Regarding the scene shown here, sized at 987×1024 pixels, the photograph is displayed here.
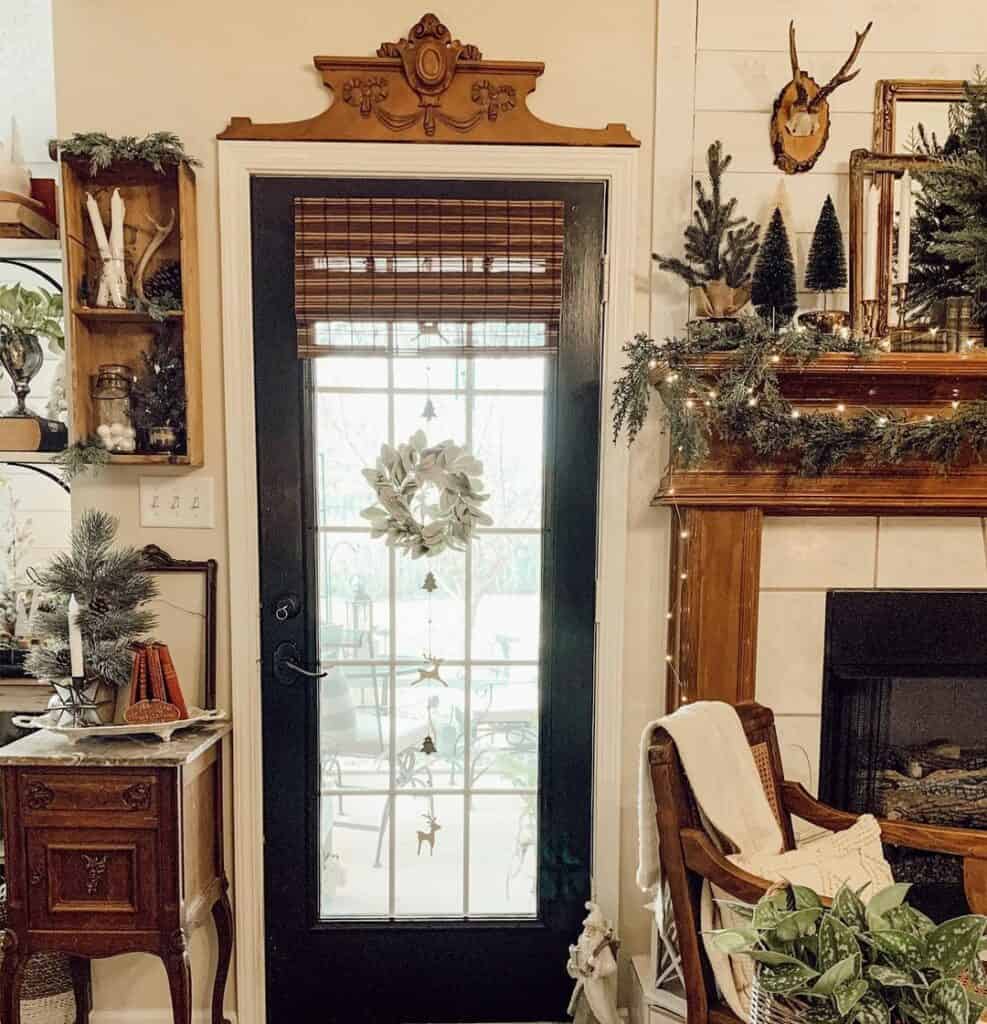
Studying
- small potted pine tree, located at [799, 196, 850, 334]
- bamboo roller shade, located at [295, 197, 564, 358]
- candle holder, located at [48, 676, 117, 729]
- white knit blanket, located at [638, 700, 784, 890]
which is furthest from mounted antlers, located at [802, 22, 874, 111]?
candle holder, located at [48, 676, 117, 729]

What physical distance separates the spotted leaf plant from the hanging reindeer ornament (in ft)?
5.55

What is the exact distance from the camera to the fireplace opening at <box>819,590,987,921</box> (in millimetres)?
1961

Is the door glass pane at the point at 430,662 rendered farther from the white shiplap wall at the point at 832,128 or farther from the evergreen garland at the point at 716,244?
the white shiplap wall at the point at 832,128

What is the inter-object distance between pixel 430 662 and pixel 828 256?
1422mm

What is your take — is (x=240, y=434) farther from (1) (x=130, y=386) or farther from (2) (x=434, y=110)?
(2) (x=434, y=110)

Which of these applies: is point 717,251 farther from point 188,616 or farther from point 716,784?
point 188,616

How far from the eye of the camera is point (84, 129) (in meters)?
1.96

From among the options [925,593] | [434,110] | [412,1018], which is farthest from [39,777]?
[925,593]

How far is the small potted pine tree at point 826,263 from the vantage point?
1847 millimetres

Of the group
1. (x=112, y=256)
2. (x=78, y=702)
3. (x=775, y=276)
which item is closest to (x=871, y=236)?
(x=775, y=276)

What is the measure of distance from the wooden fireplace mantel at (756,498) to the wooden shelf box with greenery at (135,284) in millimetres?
1231

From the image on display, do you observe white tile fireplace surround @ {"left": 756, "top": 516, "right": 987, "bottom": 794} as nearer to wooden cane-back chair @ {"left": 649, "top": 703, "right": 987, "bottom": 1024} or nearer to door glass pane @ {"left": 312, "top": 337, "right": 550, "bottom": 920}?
wooden cane-back chair @ {"left": 649, "top": 703, "right": 987, "bottom": 1024}

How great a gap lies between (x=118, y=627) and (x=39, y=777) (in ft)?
1.17

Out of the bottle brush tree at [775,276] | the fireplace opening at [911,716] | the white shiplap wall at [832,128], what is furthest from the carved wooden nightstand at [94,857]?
the bottle brush tree at [775,276]
